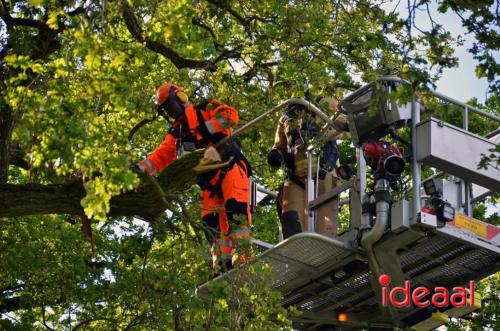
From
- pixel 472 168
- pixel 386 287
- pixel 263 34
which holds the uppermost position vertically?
pixel 263 34

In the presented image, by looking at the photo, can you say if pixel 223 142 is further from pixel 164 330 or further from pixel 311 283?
pixel 164 330

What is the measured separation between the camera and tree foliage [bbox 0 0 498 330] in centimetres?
1050

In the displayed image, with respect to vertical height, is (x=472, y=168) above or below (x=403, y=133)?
below

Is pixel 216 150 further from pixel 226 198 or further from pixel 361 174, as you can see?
pixel 361 174

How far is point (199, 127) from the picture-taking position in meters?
13.8

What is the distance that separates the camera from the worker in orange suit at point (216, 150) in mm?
13555

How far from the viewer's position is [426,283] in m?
13.2

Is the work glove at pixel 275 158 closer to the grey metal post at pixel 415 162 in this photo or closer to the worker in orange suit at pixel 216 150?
the worker in orange suit at pixel 216 150

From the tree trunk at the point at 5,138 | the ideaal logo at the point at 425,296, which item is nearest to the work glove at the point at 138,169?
the tree trunk at the point at 5,138

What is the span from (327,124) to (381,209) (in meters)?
1.41

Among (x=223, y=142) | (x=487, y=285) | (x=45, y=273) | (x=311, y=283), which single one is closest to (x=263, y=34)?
(x=223, y=142)

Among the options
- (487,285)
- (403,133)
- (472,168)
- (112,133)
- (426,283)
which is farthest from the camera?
(487,285)

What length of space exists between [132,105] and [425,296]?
3536 mm

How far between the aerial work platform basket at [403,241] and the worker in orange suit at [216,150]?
0.80 metres
